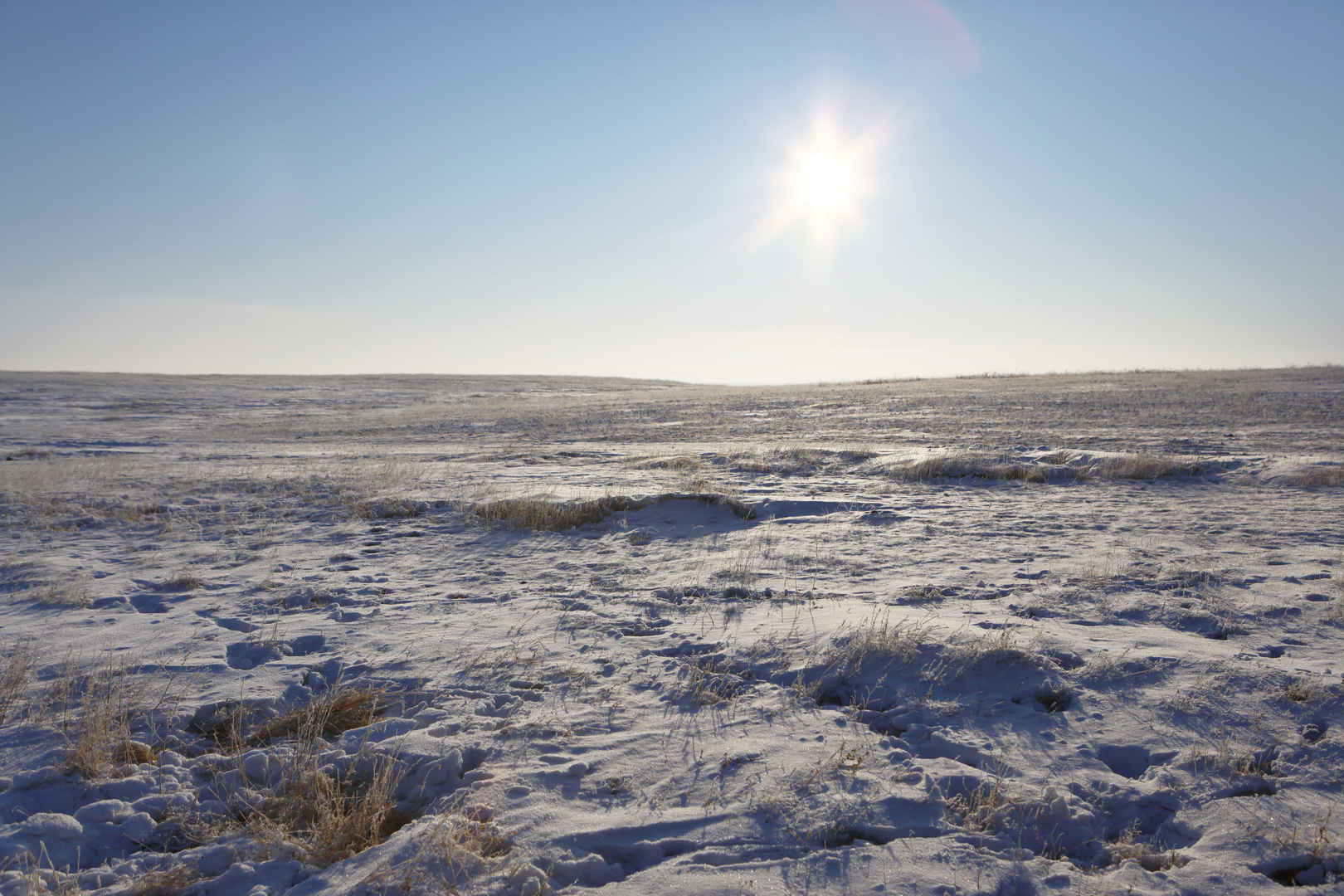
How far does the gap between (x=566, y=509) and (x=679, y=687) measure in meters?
5.50

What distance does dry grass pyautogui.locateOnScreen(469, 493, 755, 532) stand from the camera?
33.2 ft

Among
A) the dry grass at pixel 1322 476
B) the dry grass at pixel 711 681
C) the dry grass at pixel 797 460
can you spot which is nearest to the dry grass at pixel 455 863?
the dry grass at pixel 711 681

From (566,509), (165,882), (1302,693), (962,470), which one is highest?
(962,470)

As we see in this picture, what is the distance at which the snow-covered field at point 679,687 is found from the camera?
3.52 m

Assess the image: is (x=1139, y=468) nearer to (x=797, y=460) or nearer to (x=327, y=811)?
(x=797, y=460)

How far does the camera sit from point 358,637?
6.19 meters

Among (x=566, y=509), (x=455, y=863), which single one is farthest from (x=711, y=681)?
(x=566, y=509)

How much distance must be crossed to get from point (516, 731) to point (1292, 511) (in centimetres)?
1089

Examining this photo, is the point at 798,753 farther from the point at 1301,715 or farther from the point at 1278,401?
the point at 1278,401

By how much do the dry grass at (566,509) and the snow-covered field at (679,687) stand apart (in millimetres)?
58

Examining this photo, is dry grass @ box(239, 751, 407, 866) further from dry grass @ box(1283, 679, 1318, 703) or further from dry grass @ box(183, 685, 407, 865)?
dry grass @ box(1283, 679, 1318, 703)

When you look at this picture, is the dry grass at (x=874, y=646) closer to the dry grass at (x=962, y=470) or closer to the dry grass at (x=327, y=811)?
the dry grass at (x=327, y=811)

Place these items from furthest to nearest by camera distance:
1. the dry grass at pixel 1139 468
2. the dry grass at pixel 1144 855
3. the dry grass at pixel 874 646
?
the dry grass at pixel 1139 468 < the dry grass at pixel 874 646 < the dry grass at pixel 1144 855

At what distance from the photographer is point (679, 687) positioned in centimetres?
524
